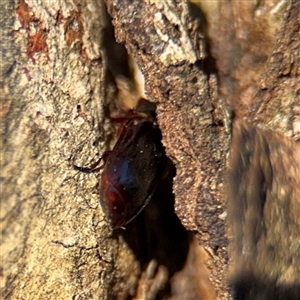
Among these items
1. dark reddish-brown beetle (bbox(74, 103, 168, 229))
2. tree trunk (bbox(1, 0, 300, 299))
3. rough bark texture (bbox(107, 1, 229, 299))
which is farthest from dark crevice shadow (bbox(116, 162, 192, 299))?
rough bark texture (bbox(107, 1, 229, 299))

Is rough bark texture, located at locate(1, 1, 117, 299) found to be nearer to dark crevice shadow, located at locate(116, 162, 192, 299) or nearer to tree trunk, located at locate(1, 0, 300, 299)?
tree trunk, located at locate(1, 0, 300, 299)

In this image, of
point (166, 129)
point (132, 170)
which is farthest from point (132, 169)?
point (166, 129)

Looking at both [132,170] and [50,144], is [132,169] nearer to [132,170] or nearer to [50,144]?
[132,170]

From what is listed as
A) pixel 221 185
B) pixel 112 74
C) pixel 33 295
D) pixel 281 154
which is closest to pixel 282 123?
pixel 281 154

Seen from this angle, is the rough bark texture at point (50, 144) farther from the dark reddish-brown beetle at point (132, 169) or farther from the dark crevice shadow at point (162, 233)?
the dark crevice shadow at point (162, 233)

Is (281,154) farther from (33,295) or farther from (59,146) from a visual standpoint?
(33,295)

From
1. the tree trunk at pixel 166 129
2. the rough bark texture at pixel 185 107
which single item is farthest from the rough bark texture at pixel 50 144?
the rough bark texture at pixel 185 107
